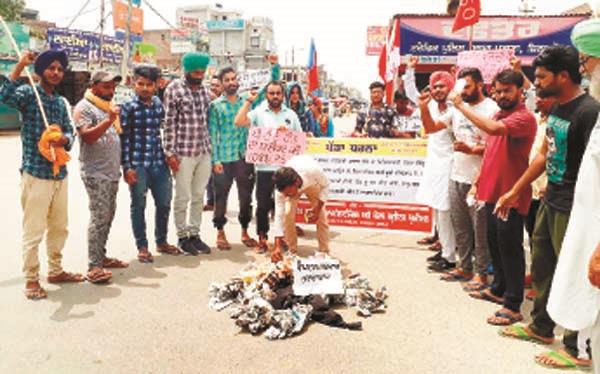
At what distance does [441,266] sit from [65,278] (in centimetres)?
371

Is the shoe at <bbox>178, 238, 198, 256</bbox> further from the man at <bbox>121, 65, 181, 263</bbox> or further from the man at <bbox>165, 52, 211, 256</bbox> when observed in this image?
the man at <bbox>121, 65, 181, 263</bbox>

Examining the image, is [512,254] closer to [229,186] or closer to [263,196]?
[263,196]

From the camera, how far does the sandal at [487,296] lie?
419 centimetres

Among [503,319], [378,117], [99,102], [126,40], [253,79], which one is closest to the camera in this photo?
[503,319]

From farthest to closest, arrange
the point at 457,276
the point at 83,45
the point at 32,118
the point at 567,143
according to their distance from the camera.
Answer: the point at 83,45 → the point at 457,276 → the point at 32,118 → the point at 567,143

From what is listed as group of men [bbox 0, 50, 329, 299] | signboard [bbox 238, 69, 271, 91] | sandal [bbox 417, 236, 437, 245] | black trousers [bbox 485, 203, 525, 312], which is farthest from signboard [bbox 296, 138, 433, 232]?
black trousers [bbox 485, 203, 525, 312]

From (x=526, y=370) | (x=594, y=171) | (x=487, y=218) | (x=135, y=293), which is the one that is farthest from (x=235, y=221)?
(x=594, y=171)

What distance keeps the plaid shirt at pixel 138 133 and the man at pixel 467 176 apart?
2.77 meters

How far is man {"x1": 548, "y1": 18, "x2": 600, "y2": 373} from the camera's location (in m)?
2.30

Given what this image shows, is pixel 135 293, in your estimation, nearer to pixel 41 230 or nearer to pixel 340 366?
pixel 41 230

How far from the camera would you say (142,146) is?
5.02 m

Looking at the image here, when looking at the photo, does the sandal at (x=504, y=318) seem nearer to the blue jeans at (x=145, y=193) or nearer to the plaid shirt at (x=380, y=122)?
the blue jeans at (x=145, y=193)

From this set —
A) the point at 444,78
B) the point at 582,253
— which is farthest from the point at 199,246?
the point at 582,253

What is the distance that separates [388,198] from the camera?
19.9ft
